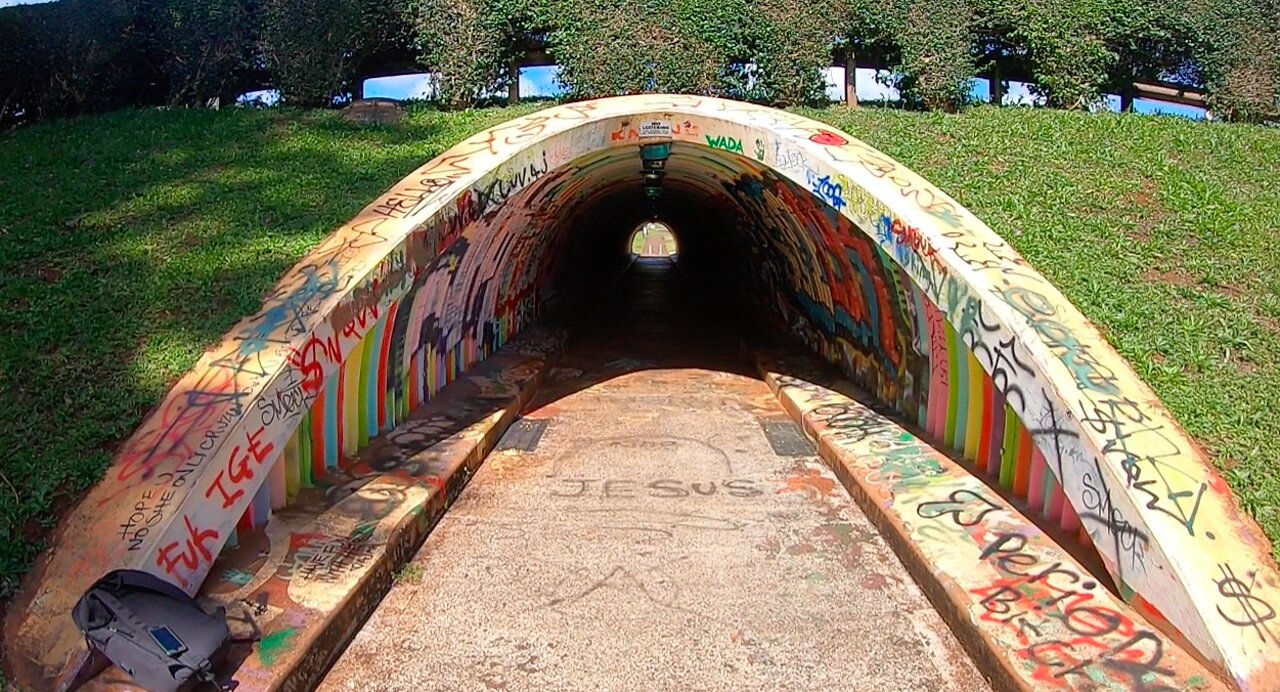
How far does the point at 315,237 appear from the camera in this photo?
7.96 meters

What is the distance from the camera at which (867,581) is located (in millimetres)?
5785

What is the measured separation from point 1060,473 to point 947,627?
111 centimetres

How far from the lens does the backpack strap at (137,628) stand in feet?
12.8

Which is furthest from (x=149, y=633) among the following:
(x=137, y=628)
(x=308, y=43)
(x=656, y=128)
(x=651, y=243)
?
(x=651, y=243)

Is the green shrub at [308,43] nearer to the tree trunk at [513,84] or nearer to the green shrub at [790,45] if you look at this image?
the tree trunk at [513,84]

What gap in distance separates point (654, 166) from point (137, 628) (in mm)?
8606

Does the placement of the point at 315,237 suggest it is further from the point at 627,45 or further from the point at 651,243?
the point at 651,243

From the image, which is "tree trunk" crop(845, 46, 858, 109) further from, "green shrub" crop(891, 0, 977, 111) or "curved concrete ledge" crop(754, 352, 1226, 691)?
"curved concrete ledge" crop(754, 352, 1226, 691)

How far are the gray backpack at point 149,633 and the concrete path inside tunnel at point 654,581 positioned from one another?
0.74 metres

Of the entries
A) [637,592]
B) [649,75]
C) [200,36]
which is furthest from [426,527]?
[200,36]

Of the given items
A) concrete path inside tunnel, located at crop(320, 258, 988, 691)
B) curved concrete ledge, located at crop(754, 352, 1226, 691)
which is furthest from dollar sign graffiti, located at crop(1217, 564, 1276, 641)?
concrete path inside tunnel, located at crop(320, 258, 988, 691)

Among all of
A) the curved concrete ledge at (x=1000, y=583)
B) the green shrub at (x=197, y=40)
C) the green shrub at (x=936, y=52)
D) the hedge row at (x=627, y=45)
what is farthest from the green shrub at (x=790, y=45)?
the curved concrete ledge at (x=1000, y=583)

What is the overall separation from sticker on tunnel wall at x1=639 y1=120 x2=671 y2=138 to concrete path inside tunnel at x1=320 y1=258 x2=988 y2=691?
3.04 m

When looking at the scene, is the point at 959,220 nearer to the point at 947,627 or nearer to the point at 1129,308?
the point at 1129,308
